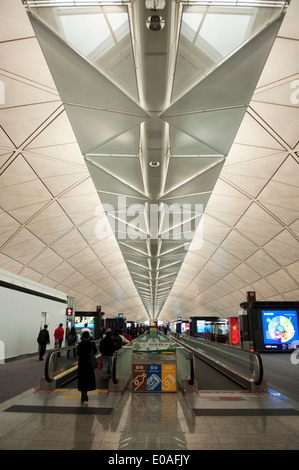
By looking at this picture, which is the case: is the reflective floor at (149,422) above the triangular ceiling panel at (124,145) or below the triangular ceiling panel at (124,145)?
below

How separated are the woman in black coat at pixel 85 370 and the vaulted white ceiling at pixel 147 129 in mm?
7981

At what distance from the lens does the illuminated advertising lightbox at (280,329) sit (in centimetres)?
2367

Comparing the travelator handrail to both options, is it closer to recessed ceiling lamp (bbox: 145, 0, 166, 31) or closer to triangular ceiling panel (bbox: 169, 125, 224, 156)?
triangular ceiling panel (bbox: 169, 125, 224, 156)

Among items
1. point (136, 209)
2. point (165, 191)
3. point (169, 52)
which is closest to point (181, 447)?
point (169, 52)

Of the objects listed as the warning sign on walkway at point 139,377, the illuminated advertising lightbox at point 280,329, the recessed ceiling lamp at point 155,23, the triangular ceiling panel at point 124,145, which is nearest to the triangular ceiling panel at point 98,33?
the recessed ceiling lamp at point 155,23

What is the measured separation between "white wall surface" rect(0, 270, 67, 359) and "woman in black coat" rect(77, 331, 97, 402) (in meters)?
10.9

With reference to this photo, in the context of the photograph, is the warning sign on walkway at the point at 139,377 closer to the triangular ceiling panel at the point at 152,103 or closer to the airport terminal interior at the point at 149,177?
the airport terminal interior at the point at 149,177

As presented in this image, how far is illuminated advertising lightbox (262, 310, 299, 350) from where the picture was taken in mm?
23672

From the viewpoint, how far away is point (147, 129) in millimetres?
13609

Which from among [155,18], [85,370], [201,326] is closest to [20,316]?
[85,370]

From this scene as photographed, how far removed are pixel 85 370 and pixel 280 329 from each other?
19125 millimetres

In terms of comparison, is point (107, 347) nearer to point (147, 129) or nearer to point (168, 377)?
point (168, 377)

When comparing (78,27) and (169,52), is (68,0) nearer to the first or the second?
(78,27)

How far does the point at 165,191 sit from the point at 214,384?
10.9 metres
